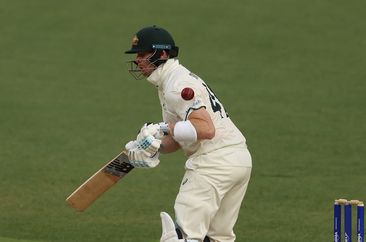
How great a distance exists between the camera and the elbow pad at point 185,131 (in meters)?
7.46

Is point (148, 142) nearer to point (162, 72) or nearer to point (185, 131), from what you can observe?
point (185, 131)

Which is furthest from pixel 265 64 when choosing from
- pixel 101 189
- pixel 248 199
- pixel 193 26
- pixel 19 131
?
pixel 101 189

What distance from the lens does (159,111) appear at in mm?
16359

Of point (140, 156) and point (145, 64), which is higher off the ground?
point (145, 64)

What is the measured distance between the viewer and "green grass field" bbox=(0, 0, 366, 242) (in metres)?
11.8

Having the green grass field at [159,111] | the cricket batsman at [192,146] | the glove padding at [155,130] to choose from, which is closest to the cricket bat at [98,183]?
the cricket batsman at [192,146]

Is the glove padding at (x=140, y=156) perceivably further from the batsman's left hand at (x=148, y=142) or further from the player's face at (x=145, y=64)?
the player's face at (x=145, y=64)

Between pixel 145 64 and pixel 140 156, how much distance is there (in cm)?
71

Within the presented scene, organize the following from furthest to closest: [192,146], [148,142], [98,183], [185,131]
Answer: [98,183] → [192,146] → [148,142] → [185,131]

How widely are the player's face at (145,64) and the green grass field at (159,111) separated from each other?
8.63 ft

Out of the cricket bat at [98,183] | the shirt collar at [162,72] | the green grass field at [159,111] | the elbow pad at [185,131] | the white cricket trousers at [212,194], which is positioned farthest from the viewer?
the green grass field at [159,111]

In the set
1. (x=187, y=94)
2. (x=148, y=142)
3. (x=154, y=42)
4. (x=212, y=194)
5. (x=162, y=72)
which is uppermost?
(x=154, y=42)

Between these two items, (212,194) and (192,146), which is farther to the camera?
(192,146)

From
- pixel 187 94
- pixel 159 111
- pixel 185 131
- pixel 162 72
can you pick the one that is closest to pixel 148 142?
pixel 185 131
